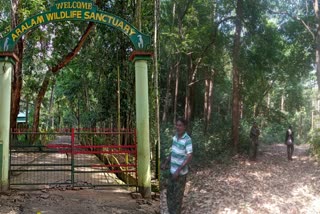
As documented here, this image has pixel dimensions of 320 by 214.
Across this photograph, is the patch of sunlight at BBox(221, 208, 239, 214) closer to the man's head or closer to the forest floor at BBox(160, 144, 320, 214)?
the forest floor at BBox(160, 144, 320, 214)

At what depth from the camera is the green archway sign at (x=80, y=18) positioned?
5.54m

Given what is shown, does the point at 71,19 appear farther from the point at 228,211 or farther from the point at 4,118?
the point at 228,211

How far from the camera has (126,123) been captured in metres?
10.2

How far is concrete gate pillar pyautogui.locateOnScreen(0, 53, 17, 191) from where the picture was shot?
216 inches

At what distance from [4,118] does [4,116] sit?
0.03 m

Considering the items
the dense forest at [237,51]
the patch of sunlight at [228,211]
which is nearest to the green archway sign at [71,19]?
the dense forest at [237,51]

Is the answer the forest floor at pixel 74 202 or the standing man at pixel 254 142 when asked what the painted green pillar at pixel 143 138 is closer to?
the forest floor at pixel 74 202

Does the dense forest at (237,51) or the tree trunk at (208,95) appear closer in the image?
the dense forest at (237,51)

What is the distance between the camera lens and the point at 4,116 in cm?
552

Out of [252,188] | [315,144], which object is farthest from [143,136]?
[315,144]

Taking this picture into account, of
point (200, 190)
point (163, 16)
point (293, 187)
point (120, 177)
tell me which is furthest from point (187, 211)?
point (163, 16)

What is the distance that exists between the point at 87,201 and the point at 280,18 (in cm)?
642

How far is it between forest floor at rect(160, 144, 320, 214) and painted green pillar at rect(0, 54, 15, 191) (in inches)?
106

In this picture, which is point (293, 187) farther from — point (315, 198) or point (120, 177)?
point (120, 177)
